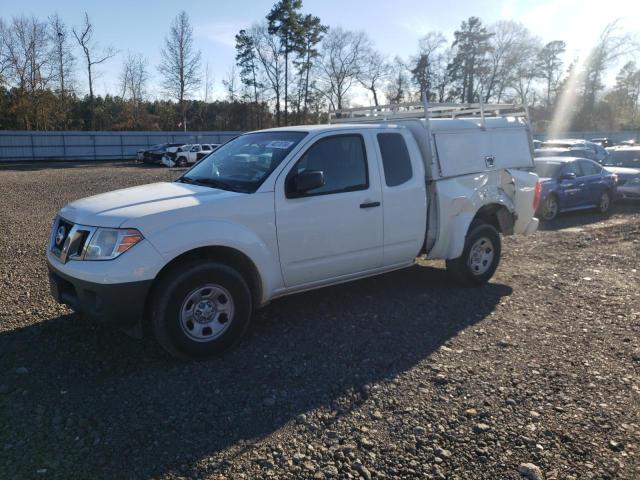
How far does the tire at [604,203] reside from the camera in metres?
13.1

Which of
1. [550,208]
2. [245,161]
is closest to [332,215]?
[245,161]

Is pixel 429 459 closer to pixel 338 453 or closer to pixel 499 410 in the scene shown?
pixel 338 453

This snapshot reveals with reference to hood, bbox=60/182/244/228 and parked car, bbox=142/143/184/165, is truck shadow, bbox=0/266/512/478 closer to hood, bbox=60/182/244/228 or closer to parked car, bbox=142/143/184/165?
hood, bbox=60/182/244/228

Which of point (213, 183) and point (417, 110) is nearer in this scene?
point (213, 183)

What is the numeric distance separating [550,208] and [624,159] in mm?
6679

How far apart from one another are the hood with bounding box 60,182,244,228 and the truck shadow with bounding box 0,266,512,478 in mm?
1153

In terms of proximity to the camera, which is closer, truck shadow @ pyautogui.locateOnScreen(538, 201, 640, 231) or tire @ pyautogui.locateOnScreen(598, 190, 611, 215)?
truck shadow @ pyautogui.locateOnScreen(538, 201, 640, 231)

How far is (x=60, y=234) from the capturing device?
454 cm

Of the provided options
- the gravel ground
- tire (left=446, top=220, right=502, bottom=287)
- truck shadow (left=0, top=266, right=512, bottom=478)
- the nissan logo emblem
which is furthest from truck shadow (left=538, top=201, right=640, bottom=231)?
the nissan logo emblem

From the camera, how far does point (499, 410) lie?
3688 millimetres

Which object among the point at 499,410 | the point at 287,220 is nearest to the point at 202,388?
the point at 287,220

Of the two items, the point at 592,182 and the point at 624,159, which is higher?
the point at 624,159

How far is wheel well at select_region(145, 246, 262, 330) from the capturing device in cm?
421

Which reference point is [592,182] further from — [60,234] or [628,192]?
[60,234]
